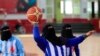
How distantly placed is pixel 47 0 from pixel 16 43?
3356 cm

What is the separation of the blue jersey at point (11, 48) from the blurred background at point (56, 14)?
1139 inches

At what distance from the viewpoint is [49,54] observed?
6.51 m

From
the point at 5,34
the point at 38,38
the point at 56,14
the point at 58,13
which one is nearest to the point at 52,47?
the point at 38,38

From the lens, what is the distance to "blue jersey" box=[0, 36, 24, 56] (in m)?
7.77

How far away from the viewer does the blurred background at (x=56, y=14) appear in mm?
38062

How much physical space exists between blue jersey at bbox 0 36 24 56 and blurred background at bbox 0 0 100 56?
2894cm

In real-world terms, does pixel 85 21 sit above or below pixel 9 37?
below

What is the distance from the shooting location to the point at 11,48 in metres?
7.82

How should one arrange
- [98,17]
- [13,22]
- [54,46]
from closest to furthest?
[54,46]
[13,22]
[98,17]

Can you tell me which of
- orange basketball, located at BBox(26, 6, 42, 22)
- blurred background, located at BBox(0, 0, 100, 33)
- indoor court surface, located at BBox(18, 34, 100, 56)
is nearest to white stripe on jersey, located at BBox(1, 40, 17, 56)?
orange basketball, located at BBox(26, 6, 42, 22)

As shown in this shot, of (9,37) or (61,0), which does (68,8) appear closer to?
(61,0)

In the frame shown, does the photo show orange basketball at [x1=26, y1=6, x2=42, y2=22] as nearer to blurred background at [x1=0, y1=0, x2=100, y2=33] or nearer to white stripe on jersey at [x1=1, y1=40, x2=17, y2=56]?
white stripe on jersey at [x1=1, y1=40, x2=17, y2=56]

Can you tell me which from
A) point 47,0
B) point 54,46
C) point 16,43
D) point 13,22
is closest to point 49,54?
point 54,46

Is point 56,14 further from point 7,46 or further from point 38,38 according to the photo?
point 38,38
